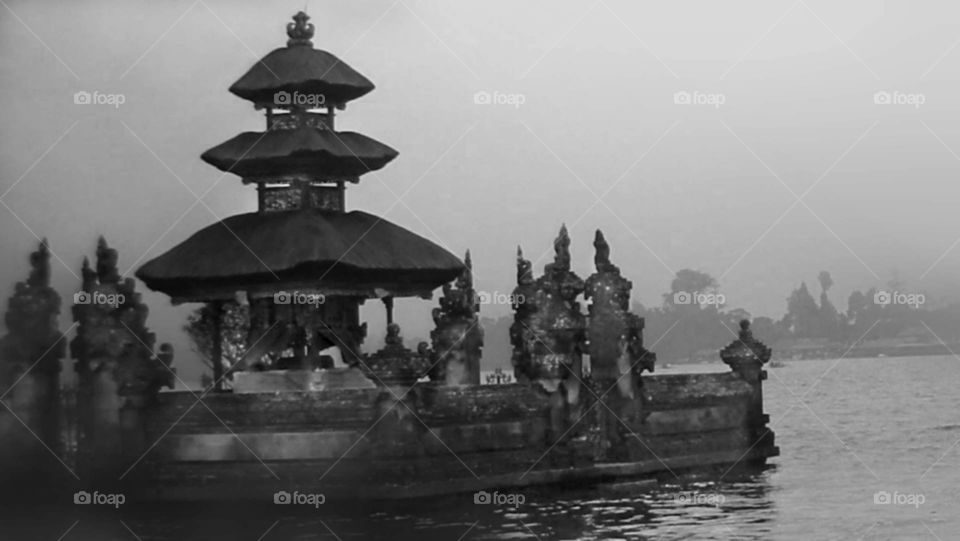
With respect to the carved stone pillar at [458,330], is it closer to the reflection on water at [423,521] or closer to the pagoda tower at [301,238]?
the pagoda tower at [301,238]

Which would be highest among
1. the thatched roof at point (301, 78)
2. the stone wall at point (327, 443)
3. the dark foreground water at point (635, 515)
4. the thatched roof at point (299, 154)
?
the thatched roof at point (301, 78)

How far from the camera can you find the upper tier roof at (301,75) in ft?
121

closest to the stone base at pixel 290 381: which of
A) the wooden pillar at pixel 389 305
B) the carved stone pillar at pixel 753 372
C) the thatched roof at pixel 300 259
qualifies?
the thatched roof at pixel 300 259

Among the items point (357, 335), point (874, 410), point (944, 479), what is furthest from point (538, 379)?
point (874, 410)

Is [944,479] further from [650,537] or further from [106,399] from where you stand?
[106,399]

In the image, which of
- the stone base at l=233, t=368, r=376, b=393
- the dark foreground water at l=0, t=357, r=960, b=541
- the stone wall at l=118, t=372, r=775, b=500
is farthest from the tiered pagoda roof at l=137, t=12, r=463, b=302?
the dark foreground water at l=0, t=357, r=960, b=541

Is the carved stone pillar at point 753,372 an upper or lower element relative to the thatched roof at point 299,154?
lower

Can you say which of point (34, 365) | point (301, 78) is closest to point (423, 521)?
point (34, 365)

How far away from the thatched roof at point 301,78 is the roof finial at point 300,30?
0.26 metres

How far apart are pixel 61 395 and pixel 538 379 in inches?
346

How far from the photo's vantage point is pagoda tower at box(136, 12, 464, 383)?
3556 centimetres

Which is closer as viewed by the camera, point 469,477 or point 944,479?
point 469,477

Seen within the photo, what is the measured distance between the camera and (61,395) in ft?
112

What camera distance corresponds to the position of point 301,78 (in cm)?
3688
